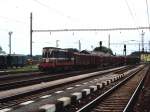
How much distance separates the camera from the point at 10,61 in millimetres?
71438

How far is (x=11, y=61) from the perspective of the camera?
237 ft

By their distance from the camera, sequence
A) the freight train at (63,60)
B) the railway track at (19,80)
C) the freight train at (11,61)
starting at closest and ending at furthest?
the railway track at (19,80), the freight train at (63,60), the freight train at (11,61)

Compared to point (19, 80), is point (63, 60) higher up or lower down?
higher up

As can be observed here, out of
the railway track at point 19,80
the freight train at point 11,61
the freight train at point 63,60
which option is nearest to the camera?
the railway track at point 19,80

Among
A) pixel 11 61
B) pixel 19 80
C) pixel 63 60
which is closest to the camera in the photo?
pixel 19 80

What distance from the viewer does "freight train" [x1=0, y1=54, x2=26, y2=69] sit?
67750mm

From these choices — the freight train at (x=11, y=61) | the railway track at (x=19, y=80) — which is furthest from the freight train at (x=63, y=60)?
the freight train at (x=11, y=61)

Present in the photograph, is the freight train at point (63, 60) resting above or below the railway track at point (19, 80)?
above

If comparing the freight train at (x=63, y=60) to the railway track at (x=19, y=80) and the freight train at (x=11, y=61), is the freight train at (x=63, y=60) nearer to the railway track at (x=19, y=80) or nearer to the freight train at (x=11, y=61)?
the railway track at (x=19, y=80)

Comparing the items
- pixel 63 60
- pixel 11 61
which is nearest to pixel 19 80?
pixel 63 60

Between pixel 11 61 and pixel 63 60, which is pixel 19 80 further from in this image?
pixel 11 61

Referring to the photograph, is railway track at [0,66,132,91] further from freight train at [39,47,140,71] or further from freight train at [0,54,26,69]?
freight train at [0,54,26,69]

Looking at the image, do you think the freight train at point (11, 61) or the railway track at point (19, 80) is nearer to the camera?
the railway track at point (19, 80)

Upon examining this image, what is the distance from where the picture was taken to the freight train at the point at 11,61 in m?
67.8
